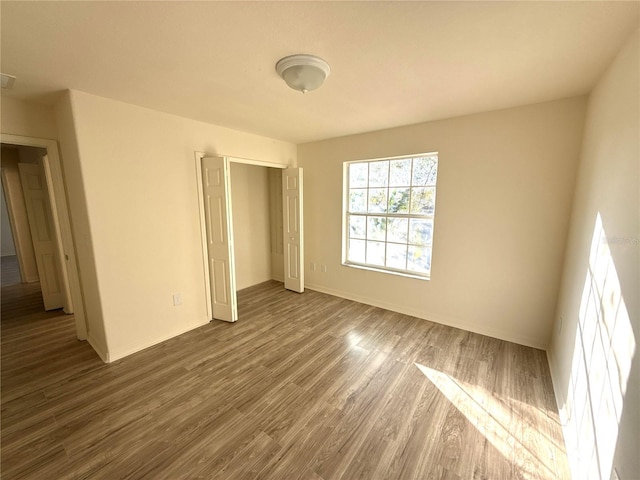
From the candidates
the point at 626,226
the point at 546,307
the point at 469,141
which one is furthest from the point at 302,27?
the point at 546,307

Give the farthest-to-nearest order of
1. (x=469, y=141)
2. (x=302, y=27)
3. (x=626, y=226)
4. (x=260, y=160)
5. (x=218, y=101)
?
(x=260, y=160) → (x=469, y=141) → (x=218, y=101) → (x=302, y=27) → (x=626, y=226)

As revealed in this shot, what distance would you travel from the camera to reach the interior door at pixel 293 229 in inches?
156

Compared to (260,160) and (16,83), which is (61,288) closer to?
(16,83)

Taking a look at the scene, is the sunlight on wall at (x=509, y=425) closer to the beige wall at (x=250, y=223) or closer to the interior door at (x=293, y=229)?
the interior door at (x=293, y=229)

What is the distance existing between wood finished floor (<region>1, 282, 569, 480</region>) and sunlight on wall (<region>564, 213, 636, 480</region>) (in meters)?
0.29

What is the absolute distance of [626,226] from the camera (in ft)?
3.95

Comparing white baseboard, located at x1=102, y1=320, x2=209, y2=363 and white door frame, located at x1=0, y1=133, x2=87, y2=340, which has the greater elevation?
white door frame, located at x1=0, y1=133, x2=87, y2=340

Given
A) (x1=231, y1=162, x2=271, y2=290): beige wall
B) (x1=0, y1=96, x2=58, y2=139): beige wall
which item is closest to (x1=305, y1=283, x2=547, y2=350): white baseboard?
(x1=231, y1=162, x2=271, y2=290): beige wall

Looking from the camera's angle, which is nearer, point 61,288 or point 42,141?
point 42,141

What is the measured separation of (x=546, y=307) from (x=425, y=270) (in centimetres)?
122

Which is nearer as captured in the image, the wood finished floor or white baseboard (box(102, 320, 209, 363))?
the wood finished floor

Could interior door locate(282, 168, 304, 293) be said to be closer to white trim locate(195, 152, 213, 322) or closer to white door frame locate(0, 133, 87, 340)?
white trim locate(195, 152, 213, 322)

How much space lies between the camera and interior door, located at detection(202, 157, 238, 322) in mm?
2957

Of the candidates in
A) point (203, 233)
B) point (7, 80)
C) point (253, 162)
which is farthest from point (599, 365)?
point (7, 80)
